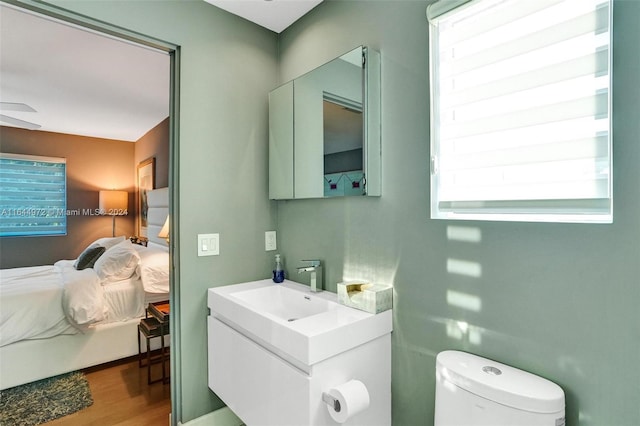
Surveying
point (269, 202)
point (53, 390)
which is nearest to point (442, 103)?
point (269, 202)

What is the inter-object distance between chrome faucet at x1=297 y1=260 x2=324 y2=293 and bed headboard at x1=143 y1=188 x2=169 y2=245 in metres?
2.06

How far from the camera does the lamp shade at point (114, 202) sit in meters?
3.44

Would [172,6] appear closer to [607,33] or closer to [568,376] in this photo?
[607,33]

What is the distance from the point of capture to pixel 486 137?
1145mm

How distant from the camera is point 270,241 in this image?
2031 mm

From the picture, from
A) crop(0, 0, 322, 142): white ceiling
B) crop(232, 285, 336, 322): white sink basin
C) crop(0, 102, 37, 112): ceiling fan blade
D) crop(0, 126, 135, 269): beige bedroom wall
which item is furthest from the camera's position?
crop(0, 126, 135, 269): beige bedroom wall

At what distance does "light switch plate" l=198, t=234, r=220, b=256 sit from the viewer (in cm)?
174

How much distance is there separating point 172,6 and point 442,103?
1.42 meters

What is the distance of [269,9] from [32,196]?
271cm

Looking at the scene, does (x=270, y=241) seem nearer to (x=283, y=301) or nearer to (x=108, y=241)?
(x=283, y=301)

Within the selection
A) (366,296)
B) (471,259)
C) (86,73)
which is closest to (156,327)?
(366,296)

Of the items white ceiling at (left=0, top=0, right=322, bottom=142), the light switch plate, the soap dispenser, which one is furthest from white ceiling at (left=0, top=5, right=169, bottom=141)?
the soap dispenser

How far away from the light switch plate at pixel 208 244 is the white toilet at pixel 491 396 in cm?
124

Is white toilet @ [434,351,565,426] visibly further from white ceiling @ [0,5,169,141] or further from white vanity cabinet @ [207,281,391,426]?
white ceiling @ [0,5,169,141]
